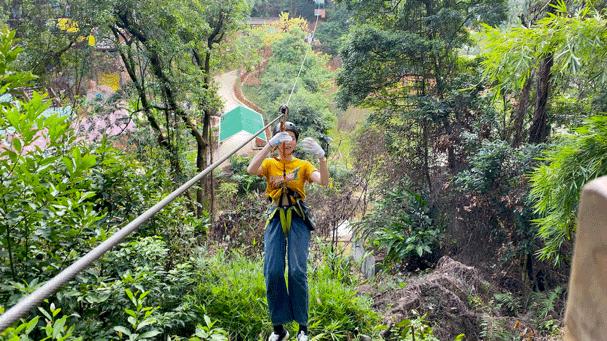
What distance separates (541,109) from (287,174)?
209 inches

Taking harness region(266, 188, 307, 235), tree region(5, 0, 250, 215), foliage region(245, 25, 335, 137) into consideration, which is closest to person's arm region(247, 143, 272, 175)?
harness region(266, 188, 307, 235)

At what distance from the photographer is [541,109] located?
6848mm

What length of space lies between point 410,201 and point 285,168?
5.87 m

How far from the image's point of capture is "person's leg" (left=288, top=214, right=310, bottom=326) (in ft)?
9.37

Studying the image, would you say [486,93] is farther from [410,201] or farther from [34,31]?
[34,31]

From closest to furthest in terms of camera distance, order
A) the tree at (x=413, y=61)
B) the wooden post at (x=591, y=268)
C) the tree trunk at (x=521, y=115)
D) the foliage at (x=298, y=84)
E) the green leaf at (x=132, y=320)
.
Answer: the wooden post at (x=591, y=268) < the green leaf at (x=132, y=320) < the tree trunk at (x=521, y=115) < the tree at (x=413, y=61) < the foliage at (x=298, y=84)

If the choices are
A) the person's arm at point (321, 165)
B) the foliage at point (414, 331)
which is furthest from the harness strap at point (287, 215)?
the foliage at point (414, 331)

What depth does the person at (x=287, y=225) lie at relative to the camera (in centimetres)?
288

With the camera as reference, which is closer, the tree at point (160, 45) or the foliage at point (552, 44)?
the foliage at point (552, 44)

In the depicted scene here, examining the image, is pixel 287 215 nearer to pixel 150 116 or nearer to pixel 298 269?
pixel 298 269

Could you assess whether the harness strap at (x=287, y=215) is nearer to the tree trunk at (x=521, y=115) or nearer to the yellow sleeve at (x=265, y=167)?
the yellow sleeve at (x=265, y=167)

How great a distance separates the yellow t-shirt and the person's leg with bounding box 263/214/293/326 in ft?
0.60

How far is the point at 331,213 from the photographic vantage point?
25.2 ft

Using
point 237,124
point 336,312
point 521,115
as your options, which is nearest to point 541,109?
point 521,115
